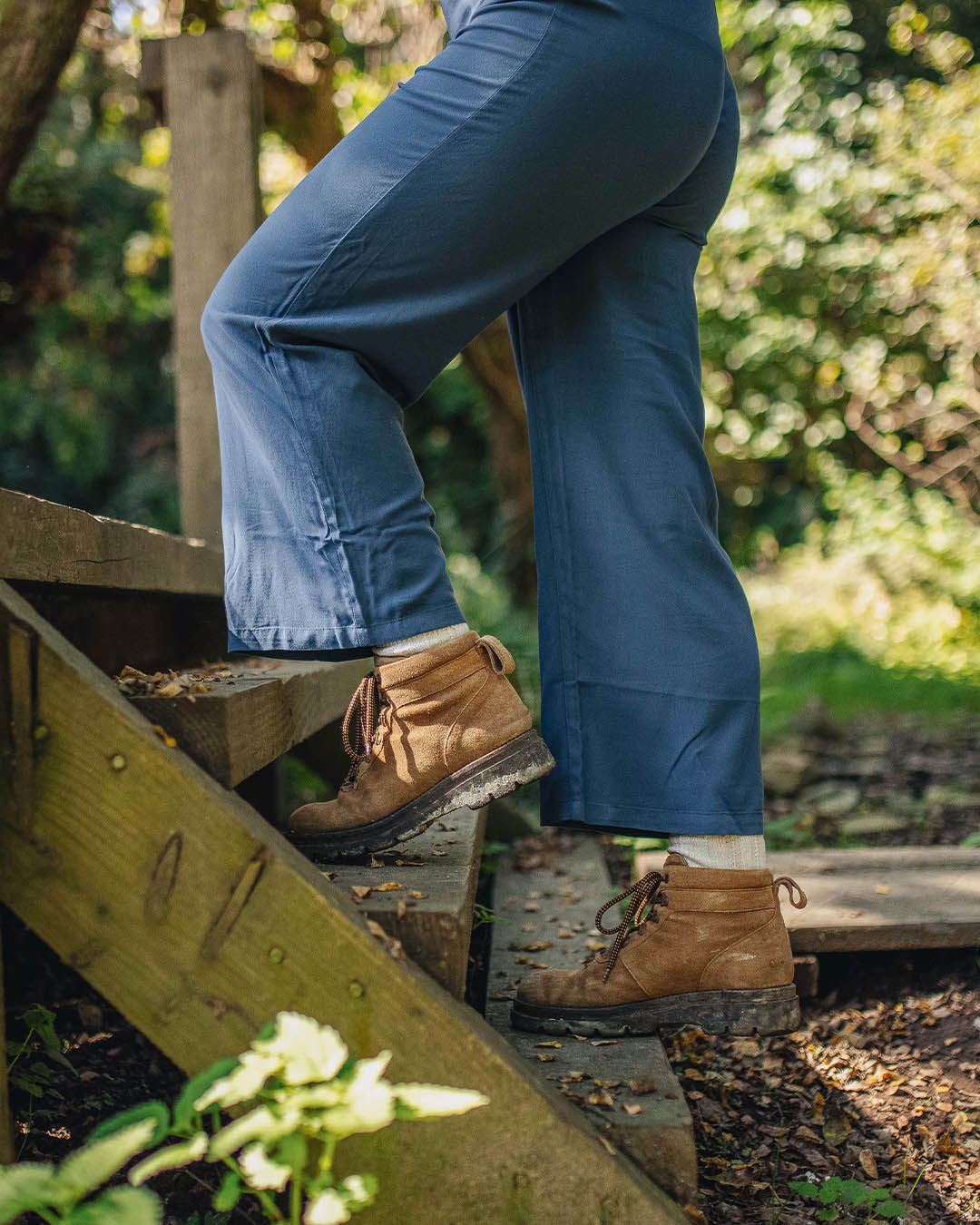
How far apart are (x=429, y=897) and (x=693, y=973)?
0.38 meters

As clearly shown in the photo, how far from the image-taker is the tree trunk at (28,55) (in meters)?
2.17

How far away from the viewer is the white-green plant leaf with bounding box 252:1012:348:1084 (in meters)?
0.67

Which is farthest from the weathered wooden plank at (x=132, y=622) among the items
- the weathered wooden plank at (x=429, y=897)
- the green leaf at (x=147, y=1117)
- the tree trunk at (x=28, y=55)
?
the tree trunk at (x=28, y=55)

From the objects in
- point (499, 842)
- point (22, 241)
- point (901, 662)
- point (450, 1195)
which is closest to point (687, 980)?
point (450, 1195)

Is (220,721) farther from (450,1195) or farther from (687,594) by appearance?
(687,594)

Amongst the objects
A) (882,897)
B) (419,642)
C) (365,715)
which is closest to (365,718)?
(365,715)

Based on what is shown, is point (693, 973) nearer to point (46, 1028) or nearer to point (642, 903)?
point (642, 903)

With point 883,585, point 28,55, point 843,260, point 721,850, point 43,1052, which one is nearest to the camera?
point 721,850

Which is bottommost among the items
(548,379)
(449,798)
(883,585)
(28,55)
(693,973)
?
(883,585)

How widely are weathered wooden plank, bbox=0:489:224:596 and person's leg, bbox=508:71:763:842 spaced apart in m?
0.53

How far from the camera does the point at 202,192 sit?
2520mm

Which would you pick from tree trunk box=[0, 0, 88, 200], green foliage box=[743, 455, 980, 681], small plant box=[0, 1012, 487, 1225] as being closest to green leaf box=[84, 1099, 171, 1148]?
small plant box=[0, 1012, 487, 1225]

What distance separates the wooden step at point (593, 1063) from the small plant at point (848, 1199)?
229 mm

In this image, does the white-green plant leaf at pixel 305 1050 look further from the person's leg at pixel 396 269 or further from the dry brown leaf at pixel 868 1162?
the dry brown leaf at pixel 868 1162
